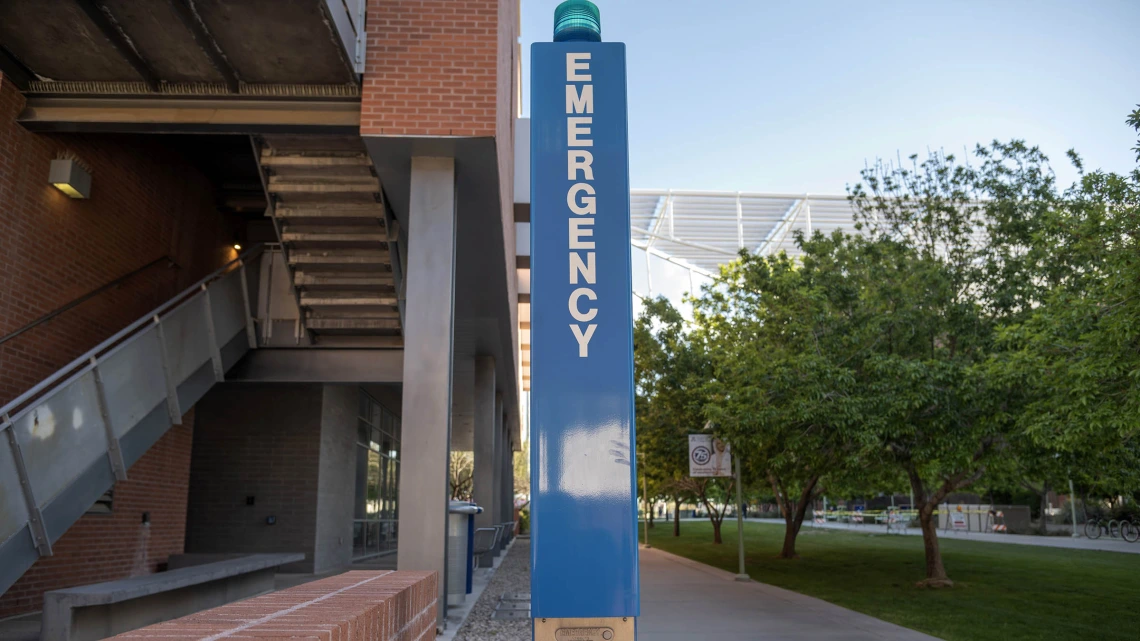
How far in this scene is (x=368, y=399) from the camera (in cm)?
2039

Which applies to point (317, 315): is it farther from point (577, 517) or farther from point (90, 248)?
point (577, 517)

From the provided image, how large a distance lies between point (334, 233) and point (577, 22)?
7563 millimetres

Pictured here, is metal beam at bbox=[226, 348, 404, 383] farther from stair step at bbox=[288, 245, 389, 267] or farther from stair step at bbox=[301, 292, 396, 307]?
stair step at bbox=[288, 245, 389, 267]

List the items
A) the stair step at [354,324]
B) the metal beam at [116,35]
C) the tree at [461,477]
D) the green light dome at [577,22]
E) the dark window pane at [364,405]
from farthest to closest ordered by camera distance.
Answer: the tree at [461,477], the dark window pane at [364,405], the stair step at [354,324], the metal beam at [116,35], the green light dome at [577,22]

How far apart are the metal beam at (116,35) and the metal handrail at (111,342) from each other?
2.63 meters

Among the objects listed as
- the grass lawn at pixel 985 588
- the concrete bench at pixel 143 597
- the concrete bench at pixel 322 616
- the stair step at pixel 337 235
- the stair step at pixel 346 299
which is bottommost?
the grass lawn at pixel 985 588

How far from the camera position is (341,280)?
1179cm

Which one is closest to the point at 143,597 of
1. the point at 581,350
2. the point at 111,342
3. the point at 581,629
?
the point at 111,342

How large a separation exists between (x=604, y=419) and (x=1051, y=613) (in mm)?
11733

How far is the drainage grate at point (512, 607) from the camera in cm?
1106

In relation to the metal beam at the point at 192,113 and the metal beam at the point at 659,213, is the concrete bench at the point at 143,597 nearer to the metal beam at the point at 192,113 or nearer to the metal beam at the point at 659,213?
the metal beam at the point at 192,113

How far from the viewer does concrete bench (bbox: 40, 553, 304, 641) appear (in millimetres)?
6648

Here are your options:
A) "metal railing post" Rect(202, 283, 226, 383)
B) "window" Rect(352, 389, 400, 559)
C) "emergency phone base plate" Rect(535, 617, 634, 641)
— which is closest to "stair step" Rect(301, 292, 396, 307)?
"metal railing post" Rect(202, 283, 226, 383)

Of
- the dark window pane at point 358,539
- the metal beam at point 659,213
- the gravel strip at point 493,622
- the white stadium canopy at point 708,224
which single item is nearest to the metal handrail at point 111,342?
the gravel strip at point 493,622
